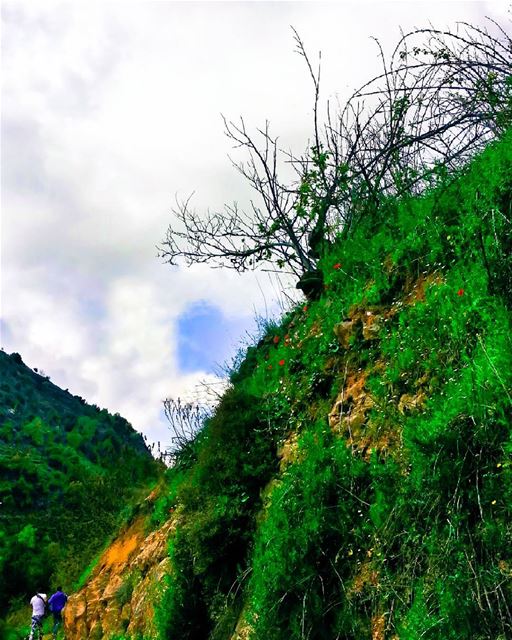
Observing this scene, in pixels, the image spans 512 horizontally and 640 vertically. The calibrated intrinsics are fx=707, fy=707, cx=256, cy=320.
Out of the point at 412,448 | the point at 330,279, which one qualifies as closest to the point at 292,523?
the point at 412,448

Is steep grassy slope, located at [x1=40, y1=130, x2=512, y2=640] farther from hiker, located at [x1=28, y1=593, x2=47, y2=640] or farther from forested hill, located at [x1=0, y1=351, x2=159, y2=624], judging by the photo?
hiker, located at [x1=28, y1=593, x2=47, y2=640]

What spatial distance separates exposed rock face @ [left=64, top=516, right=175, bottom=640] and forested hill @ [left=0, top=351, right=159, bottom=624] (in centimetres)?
164

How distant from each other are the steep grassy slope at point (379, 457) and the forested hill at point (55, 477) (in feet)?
19.7

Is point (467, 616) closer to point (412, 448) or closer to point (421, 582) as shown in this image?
point (421, 582)

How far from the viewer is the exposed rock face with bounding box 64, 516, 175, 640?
816 centimetres

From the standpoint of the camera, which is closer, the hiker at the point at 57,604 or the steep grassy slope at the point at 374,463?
the steep grassy slope at the point at 374,463

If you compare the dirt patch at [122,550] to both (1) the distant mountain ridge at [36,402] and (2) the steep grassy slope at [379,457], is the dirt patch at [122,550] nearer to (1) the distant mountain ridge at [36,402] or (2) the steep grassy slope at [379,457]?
(2) the steep grassy slope at [379,457]

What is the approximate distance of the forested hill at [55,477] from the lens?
70.9 ft

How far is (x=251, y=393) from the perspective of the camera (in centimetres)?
811

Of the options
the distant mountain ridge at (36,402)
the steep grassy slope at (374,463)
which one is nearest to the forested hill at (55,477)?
the distant mountain ridge at (36,402)

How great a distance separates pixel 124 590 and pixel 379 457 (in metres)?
5.31

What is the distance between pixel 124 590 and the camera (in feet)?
29.8

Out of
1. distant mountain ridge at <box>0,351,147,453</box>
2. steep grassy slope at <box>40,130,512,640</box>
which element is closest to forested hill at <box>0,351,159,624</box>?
distant mountain ridge at <box>0,351,147,453</box>

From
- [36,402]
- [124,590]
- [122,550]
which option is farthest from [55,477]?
[124,590]
